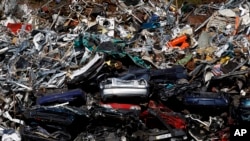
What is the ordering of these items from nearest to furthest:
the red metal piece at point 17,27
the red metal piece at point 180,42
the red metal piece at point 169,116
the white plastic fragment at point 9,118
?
the red metal piece at point 169,116, the white plastic fragment at point 9,118, the red metal piece at point 180,42, the red metal piece at point 17,27

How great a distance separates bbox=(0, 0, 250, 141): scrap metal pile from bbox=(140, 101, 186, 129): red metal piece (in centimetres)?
2

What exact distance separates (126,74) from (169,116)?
148 centimetres

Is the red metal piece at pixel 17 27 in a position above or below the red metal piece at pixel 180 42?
above

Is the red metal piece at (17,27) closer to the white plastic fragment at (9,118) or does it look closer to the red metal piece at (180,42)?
the white plastic fragment at (9,118)

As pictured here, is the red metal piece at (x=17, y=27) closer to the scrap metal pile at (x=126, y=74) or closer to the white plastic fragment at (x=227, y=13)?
the scrap metal pile at (x=126, y=74)

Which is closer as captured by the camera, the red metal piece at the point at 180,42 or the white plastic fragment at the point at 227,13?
the red metal piece at the point at 180,42

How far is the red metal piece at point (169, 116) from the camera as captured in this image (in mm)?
10305

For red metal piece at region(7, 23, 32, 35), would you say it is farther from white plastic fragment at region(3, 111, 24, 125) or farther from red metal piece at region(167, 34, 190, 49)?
red metal piece at region(167, 34, 190, 49)

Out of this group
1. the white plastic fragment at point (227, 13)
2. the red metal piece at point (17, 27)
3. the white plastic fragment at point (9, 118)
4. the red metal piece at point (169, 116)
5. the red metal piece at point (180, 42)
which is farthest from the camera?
the red metal piece at point (17, 27)

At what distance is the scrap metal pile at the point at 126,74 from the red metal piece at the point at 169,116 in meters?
0.02

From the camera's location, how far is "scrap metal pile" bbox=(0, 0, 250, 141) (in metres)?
10.4

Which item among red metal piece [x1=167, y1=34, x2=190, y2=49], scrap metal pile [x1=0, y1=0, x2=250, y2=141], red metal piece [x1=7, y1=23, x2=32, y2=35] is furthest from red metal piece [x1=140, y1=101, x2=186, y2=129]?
red metal piece [x1=7, y1=23, x2=32, y2=35]

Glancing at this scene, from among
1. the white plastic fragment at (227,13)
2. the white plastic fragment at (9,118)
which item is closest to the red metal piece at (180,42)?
the white plastic fragment at (227,13)

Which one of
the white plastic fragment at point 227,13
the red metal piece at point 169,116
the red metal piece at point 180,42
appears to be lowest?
the red metal piece at point 169,116
